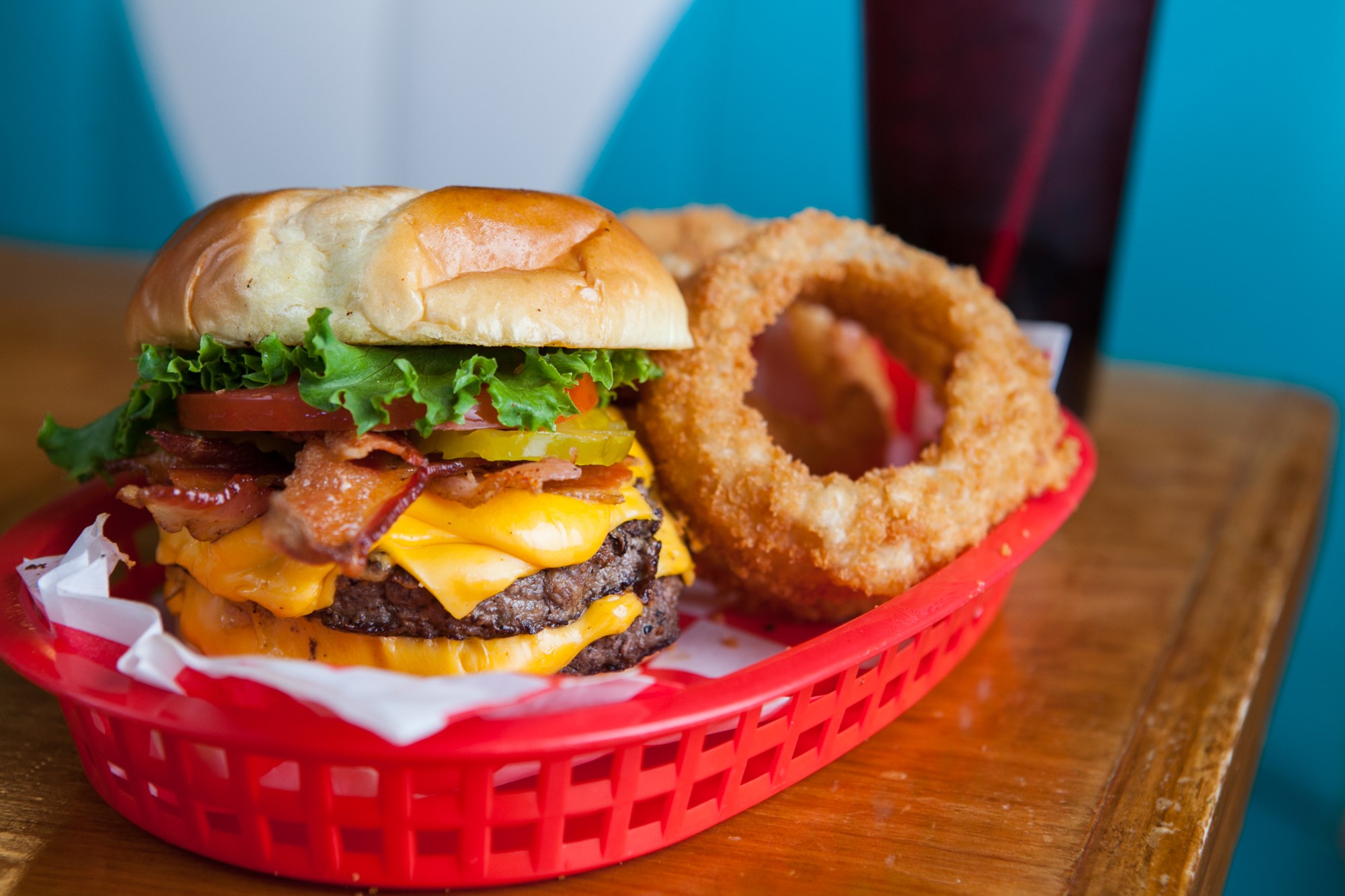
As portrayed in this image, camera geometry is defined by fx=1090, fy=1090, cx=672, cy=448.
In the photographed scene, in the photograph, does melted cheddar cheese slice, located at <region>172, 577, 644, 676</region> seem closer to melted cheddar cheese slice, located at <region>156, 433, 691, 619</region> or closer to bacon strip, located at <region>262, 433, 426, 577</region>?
melted cheddar cheese slice, located at <region>156, 433, 691, 619</region>

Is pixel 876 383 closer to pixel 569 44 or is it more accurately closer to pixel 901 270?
pixel 901 270

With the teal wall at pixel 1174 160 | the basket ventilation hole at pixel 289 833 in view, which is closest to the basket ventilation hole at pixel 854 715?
the basket ventilation hole at pixel 289 833

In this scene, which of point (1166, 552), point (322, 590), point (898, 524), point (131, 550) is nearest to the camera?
point (322, 590)

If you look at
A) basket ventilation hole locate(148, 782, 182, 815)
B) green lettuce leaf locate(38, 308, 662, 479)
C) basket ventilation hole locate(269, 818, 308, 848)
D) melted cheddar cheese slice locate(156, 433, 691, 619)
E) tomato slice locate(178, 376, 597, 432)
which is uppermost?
green lettuce leaf locate(38, 308, 662, 479)

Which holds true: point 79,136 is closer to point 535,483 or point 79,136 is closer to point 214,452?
point 214,452

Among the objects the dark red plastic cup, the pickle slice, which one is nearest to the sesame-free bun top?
the pickle slice

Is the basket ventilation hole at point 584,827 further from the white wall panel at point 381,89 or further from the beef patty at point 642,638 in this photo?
the white wall panel at point 381,89

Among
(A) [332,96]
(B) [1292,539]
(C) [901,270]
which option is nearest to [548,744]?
(C) [901,270]
